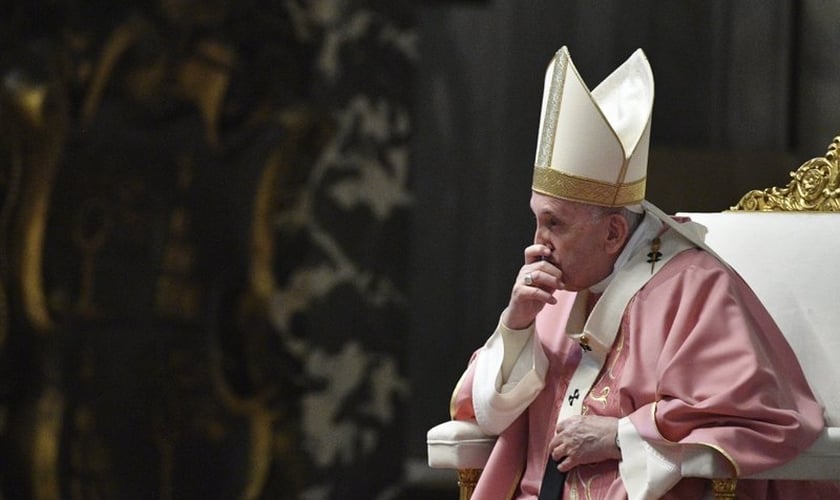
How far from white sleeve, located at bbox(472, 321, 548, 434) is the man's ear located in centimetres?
25

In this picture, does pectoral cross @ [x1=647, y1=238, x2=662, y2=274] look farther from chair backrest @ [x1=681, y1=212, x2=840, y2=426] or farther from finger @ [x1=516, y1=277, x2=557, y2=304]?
chair backrest @ [x1=681, y1=212, x2=840, y2=426]

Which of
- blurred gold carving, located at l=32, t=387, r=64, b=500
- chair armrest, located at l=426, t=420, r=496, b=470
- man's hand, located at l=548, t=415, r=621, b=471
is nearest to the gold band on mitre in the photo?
man's hand, located at l=548, t=415, r=621, b=471

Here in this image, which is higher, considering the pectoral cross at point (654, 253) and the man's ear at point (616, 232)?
the man's ear at point (616, 232)

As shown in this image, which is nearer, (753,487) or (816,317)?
(753,487)

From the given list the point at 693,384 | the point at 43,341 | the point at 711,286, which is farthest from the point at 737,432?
the point at 43,341

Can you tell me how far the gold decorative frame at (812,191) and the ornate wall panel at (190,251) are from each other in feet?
3.84

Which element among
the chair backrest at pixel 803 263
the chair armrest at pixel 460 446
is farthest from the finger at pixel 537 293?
the chair backrest at pixel 803 263

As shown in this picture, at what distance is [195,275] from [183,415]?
1.30 feet

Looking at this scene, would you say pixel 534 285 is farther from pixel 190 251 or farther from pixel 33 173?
pixel 33 173

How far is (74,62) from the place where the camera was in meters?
4.54

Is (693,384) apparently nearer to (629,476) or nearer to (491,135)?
(629,476)

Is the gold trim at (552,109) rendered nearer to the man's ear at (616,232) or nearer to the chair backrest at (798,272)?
the man's ear at (616,232)

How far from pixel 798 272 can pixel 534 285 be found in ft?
2.38

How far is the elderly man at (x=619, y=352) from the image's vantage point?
312 centimetres
